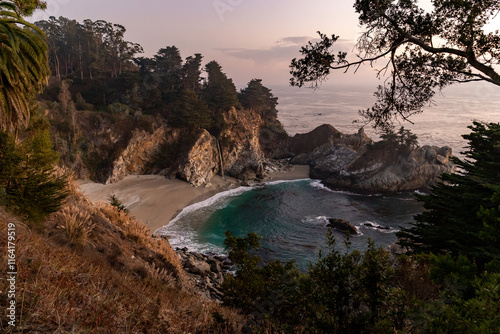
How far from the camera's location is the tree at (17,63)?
686 centimetres

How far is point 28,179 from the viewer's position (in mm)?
6973

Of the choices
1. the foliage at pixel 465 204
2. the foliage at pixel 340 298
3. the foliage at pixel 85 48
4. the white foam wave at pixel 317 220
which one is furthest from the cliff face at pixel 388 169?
the foliage at pixel 85 48

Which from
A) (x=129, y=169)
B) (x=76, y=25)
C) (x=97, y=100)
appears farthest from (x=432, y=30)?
(x=76, y=25)

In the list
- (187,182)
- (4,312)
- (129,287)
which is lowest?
(187,182)

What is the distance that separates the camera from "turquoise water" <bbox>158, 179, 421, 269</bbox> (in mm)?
24891

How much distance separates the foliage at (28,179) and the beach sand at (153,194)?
20.7 meters

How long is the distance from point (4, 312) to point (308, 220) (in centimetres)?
3007

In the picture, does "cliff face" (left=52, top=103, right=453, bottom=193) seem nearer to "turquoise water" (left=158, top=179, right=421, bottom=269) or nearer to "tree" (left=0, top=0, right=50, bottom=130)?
"turquoise water" (left=158, top=179, right=421, bottom=269)

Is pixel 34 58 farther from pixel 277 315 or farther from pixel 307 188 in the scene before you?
pixel 307 188

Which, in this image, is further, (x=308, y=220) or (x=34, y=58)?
(x=308, y=220)

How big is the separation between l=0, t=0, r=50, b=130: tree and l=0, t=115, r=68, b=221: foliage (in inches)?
33.5

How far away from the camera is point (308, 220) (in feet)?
100

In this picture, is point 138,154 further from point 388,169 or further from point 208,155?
point 388,169

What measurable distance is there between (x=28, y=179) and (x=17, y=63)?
3325 millimetres
